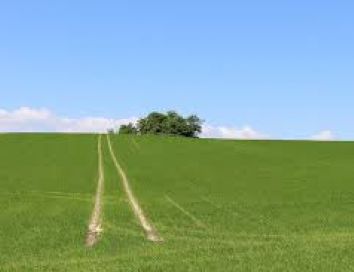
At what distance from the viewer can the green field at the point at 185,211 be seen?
17.2 m

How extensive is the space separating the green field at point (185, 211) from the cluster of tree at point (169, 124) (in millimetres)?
104983

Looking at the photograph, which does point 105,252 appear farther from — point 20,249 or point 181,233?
point 181,233

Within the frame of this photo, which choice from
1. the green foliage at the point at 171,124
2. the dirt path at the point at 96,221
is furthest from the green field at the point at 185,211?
the green foliage at the point at 171,124

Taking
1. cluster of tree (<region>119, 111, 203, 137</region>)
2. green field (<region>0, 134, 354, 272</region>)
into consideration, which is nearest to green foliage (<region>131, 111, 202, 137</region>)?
cluster of tree (<region>119, 111, 203, 137</region>)

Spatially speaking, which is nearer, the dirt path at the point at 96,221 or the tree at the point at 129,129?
the dirt path at the point at 96,221

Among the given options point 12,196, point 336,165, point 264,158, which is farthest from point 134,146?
point 12,196

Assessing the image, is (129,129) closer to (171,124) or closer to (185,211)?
(171,124)

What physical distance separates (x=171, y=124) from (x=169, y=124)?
0.46m

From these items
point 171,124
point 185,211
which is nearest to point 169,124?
point 171,124

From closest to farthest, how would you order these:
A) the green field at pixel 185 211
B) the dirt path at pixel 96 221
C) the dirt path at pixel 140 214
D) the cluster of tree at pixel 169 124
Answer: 1. the green field at pixel 185 211
2. the dirt path at pixel 96 221
3. the dirt path at pixel 140 214
4. the cluster of tree at pixel 169 124

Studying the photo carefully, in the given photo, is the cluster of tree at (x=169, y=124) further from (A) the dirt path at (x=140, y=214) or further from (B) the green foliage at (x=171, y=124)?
(A) the dirt path at (x=140, y=214)

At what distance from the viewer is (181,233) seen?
72.4 feet

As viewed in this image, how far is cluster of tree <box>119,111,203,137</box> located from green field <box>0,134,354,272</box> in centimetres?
10498

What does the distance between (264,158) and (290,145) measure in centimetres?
1459
